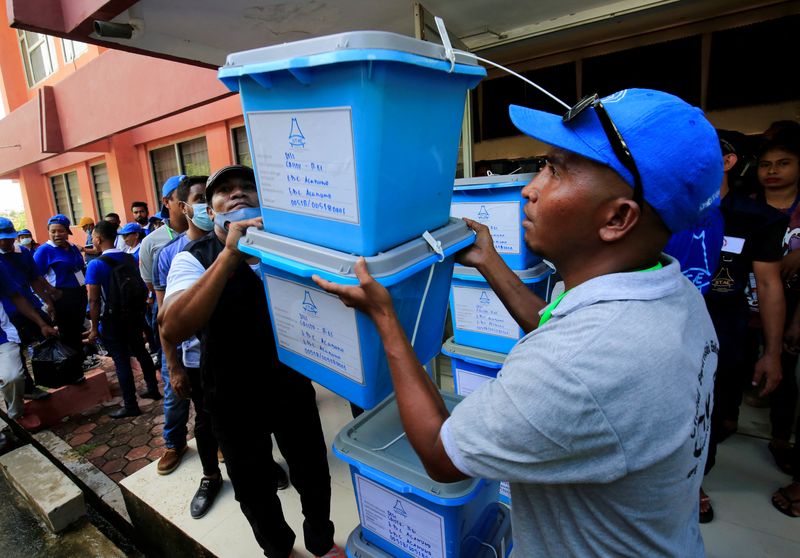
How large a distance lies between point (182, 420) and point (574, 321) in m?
3.25

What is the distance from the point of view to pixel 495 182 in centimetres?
222

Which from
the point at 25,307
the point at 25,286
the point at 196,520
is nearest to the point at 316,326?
the point at 196,520

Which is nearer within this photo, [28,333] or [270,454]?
[270,454]

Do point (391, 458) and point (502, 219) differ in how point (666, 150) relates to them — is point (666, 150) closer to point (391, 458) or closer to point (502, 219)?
point (391, 458)

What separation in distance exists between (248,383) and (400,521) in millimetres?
871

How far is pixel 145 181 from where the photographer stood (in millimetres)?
10305

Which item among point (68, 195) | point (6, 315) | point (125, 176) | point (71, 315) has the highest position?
point (125, 176)

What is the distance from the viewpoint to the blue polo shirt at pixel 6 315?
12.4ft

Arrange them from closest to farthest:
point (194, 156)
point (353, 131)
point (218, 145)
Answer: point (353, 131)
point (218, 145)
point (194, 156)

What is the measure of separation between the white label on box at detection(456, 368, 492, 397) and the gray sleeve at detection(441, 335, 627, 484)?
5.70ft

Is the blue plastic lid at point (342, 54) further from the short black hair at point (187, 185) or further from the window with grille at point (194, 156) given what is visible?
the window with grille at point (194, 156)

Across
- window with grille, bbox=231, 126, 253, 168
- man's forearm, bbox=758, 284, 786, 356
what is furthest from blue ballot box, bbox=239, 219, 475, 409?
window with grille, bbox=231, 126, 253, 168

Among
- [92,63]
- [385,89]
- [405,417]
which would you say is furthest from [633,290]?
[92,63]

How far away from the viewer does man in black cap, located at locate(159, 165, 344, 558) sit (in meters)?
1.79
